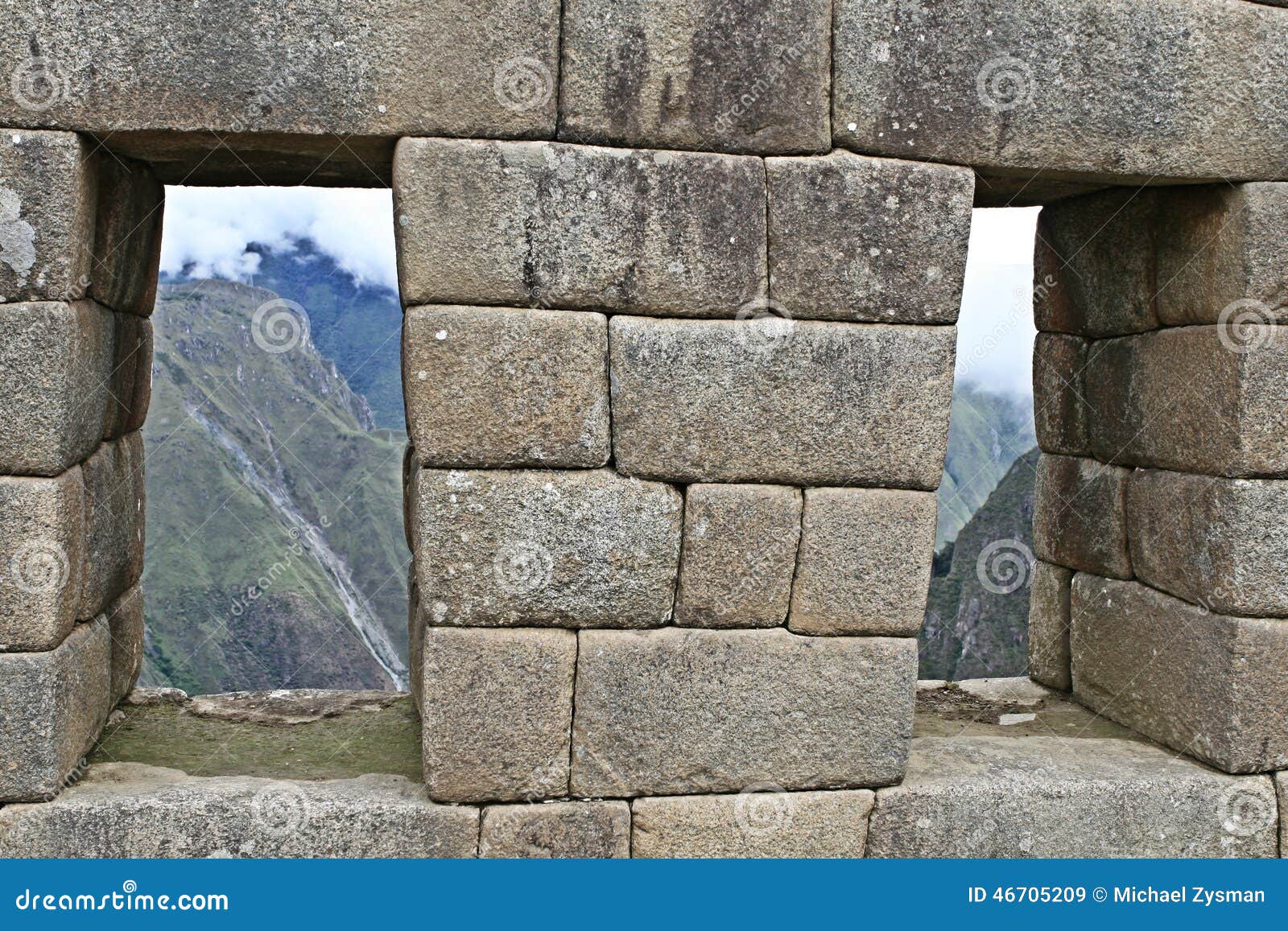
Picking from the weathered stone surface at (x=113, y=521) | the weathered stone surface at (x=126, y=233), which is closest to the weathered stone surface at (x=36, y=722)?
the weathered stone surface at (x=113, y=521)

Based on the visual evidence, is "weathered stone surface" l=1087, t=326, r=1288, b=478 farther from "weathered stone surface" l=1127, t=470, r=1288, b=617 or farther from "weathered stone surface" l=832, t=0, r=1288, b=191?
"weathered stone surface" l=832, t=0, r=1288, b=191

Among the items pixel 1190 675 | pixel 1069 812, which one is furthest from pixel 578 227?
pixel 1190 675

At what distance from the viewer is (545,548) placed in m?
4.00

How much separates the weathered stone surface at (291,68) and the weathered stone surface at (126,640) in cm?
228

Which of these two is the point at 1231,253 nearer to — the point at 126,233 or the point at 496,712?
the point at 496,712

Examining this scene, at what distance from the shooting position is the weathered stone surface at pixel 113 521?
14.2 feet

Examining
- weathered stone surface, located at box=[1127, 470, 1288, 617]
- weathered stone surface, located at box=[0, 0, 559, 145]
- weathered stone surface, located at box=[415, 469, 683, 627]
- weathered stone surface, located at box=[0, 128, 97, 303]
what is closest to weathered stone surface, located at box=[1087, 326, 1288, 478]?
weathered stone surface, located at box=[1127, 470, 1288, 617]

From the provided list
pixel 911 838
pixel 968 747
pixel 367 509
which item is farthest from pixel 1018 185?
pixel 367 509

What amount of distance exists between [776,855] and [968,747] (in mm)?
1140

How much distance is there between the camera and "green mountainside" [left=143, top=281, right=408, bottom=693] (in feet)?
65.9

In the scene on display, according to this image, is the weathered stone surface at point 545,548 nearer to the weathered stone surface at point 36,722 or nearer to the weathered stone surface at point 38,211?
the weathered stone surface at point 36,722

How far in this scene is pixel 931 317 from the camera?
417 centimetres

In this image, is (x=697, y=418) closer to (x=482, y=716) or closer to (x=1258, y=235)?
(x=482, y=716)

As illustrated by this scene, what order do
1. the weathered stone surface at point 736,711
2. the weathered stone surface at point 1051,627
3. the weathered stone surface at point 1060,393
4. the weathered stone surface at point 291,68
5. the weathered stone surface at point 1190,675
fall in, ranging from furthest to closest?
1. the weathered stone surface at point 1051,627
2. the weathered stone surface at point 1060,393
3. the weathered stone surface at point 1190,675
4. the weathered stone surface at point 736,711
5. the weathered stone surface at point 291,68
